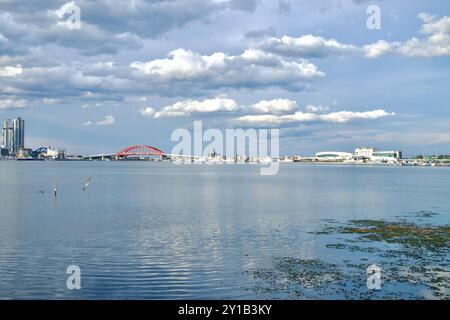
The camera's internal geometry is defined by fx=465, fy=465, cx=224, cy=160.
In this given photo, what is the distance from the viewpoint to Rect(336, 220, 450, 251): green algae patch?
34062mm

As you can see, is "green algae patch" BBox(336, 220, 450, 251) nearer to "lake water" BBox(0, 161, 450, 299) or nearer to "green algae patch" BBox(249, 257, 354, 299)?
"lake water" BBox(0, 161, 450, 299)

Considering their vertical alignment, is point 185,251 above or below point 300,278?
above

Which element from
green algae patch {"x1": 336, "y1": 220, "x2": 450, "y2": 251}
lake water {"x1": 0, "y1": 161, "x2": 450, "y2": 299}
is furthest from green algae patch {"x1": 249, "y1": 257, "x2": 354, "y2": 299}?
green algae patch {"x1": 336, "y1": 220, "x2": 450, "y2": 251}

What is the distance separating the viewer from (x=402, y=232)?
39.0 meters

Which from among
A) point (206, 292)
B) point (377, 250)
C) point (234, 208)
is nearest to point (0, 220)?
point (234, 208)

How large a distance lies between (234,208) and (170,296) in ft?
119

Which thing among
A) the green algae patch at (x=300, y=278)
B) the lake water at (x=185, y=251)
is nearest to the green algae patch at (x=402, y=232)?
the lake water at (x=185, y=251)

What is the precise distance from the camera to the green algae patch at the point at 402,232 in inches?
1341

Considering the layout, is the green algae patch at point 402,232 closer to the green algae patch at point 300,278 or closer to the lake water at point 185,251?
the lake water at point 185,251

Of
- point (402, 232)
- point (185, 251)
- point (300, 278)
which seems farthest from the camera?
point (402, 232)

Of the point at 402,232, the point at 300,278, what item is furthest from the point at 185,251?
the point at 402,232

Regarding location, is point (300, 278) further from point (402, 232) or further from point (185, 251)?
point (402, 232)

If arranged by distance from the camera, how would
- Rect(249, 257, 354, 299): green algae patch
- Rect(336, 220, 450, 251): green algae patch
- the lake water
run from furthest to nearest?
Rect(336, 220, 450, 251): green algae patch < the lake water < Rect(249, 257, 354, 299): green algae patch

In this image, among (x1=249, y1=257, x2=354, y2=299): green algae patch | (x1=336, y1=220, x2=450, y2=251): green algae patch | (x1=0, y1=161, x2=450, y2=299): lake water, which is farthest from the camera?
(x1=336, y1=220, x2=450, y2=251): green algae patch
